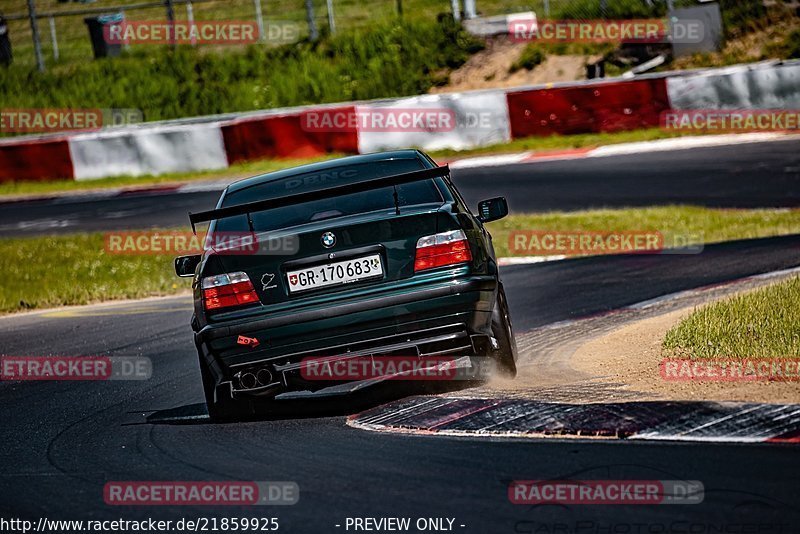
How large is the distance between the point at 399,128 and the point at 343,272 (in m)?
16.8

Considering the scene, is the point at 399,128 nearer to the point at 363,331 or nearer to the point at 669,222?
the point at 669,222

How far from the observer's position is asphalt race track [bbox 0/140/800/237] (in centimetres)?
1602

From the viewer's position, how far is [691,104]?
21.1 meters

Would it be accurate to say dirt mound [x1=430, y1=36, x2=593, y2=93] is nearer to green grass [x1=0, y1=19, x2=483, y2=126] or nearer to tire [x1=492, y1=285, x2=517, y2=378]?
green grass [x1=0, y1=19, x2=483, y2=126]

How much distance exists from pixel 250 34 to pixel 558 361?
25.9 m

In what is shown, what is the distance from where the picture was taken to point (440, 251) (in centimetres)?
637

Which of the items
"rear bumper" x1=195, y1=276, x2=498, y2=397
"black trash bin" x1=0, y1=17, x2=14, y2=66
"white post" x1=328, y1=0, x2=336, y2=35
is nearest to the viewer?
"rear bumper" x1=195, y1=276, x2=498, y2=397

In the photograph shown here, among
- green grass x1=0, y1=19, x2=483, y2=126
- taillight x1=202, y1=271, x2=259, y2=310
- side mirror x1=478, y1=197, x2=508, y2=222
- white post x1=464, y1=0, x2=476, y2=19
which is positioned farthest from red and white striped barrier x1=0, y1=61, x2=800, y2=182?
taillight x1=202, y1=271, x2=259, y2=310

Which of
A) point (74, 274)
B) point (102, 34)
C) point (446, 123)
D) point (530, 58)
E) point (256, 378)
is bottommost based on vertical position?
point (74, 274)

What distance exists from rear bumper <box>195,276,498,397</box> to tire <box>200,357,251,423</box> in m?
0.29

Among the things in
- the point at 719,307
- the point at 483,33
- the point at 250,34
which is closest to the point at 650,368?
the point at 719,307

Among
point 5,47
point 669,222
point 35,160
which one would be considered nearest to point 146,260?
point 669,222

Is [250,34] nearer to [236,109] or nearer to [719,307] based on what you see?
[236,109]

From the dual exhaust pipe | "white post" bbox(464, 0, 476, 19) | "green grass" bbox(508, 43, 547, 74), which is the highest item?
"white post" bbox(464, 0, 476, 19)
